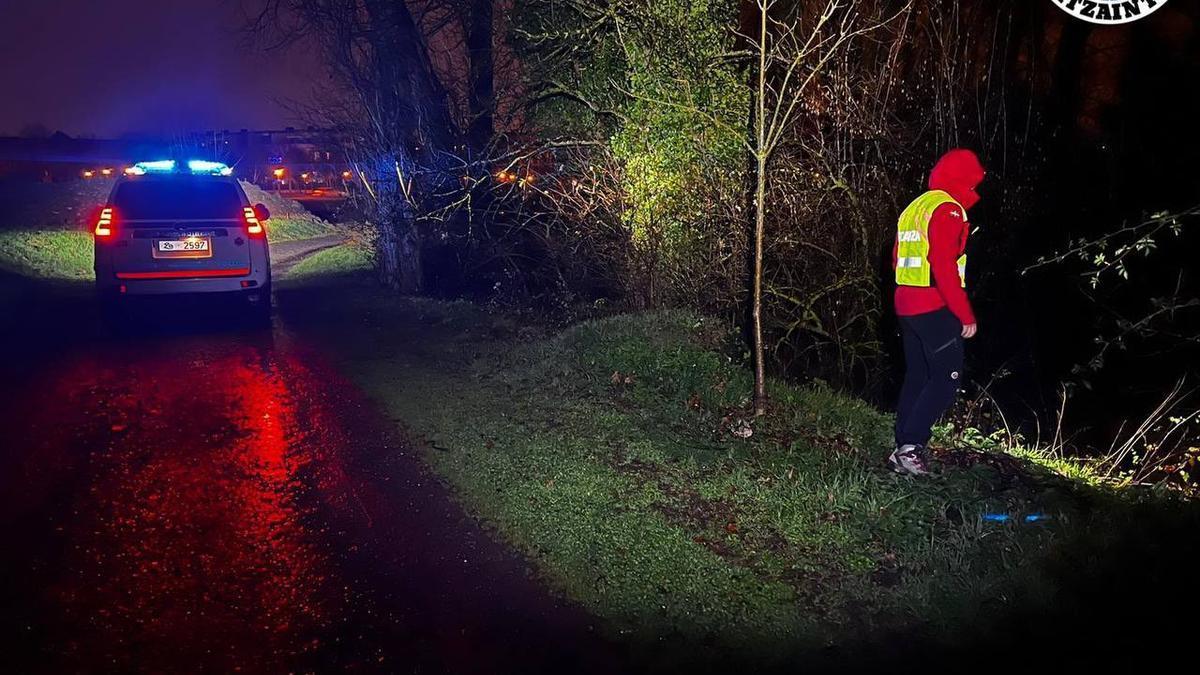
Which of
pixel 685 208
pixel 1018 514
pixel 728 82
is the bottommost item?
pixel 1018 514

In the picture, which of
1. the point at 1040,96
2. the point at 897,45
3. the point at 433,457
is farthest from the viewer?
the point at 1040,96

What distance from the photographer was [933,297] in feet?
17.7

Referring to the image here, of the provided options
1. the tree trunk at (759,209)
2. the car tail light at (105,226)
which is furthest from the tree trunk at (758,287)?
the car tail light at (105,226)

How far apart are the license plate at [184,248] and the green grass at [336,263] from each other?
6535mm

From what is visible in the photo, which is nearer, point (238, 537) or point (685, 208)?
point (238, 537)

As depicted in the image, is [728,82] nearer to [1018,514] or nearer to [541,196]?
Result: [541,196]

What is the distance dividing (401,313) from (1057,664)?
10662 millimetres

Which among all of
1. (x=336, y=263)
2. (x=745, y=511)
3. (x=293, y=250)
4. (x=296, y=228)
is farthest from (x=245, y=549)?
(x=296, y=228)

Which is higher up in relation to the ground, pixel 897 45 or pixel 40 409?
pixel 897 45

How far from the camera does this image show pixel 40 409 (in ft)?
25.0

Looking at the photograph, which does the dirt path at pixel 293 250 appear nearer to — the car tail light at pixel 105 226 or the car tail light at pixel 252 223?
the car tail light at pixel 252 223

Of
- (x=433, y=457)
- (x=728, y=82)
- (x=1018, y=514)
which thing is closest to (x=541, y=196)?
(x=728, y=82)

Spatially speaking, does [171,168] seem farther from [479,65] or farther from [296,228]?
[296,228]

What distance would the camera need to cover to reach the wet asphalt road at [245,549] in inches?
151
